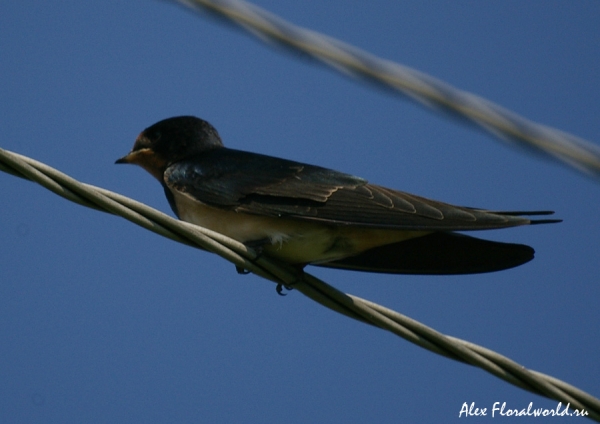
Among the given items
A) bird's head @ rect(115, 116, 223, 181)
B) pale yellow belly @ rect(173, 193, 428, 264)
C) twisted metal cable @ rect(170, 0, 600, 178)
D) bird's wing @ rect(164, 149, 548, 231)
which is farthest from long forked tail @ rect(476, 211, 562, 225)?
bird's head @ rect(115, 116, 223, 181)

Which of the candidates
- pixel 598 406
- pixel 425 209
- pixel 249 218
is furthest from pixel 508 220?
pixel 249 218

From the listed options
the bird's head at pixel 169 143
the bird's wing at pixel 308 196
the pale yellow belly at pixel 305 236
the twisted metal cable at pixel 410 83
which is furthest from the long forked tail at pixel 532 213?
the bird's head at pixel 169 143

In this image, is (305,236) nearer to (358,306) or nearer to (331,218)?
(331,218)

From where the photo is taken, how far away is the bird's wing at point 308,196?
363 cm

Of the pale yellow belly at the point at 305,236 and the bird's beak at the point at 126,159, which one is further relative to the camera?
the bird's beak at the point at 126,159

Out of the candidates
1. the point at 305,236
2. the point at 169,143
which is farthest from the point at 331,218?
the point at 169,143

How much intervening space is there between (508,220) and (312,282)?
0.81 metres

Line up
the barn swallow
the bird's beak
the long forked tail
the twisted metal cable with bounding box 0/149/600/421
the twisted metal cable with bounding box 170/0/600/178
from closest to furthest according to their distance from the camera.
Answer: the twisted metal cable with bounding box 170/0/600/178 → the twisted metal cable with bounding box 0/149/600/421 → the long forked tail → the barn swallow → the bird's beak

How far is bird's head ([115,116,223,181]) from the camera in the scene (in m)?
Result: 5.20

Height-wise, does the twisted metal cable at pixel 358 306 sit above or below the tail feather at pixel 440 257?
below

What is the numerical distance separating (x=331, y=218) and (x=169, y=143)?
5.38 ft

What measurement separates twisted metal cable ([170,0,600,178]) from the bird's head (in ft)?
9.84

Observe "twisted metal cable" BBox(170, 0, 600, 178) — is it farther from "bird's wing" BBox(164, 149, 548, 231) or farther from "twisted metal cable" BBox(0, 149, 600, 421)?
"bird's wing" BBox(164, 149, 548, 231)

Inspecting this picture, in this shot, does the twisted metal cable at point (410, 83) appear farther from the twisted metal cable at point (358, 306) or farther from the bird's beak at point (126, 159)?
the bird's beak at point (126, 159)
